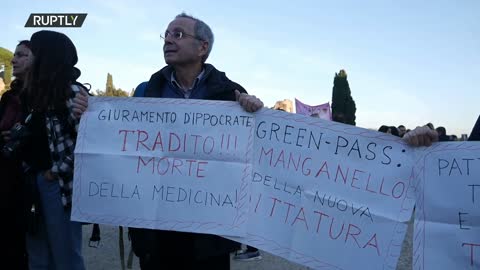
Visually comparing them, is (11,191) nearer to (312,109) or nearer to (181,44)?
(181,44)

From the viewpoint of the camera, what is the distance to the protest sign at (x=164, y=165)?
Answer: 6.93ft

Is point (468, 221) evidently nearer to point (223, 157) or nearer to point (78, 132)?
point (223, 157)

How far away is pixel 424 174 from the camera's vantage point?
6.41ft

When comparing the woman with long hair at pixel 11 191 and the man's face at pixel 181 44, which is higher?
the man's face at pixel 181 44

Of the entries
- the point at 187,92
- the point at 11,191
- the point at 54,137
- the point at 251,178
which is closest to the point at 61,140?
the point at 54,137

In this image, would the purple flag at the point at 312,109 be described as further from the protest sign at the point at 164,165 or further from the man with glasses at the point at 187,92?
the protest sign at the point at 164,165

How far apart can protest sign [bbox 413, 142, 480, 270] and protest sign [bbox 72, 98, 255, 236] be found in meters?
0.82

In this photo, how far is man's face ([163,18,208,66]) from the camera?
7.48ft

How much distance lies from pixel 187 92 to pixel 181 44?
10.2 inches

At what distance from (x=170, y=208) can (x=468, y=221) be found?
54.5 inches

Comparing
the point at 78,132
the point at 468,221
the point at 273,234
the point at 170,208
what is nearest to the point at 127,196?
the point at 170,208

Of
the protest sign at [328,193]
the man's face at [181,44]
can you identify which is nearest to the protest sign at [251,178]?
the protest sign at [328,193]

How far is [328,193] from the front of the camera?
6.72ft

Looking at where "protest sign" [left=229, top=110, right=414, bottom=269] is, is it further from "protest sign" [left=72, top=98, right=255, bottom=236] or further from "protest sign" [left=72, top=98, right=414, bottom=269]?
"protest sign" [left=72, top=98, right=255, bottom=236]
